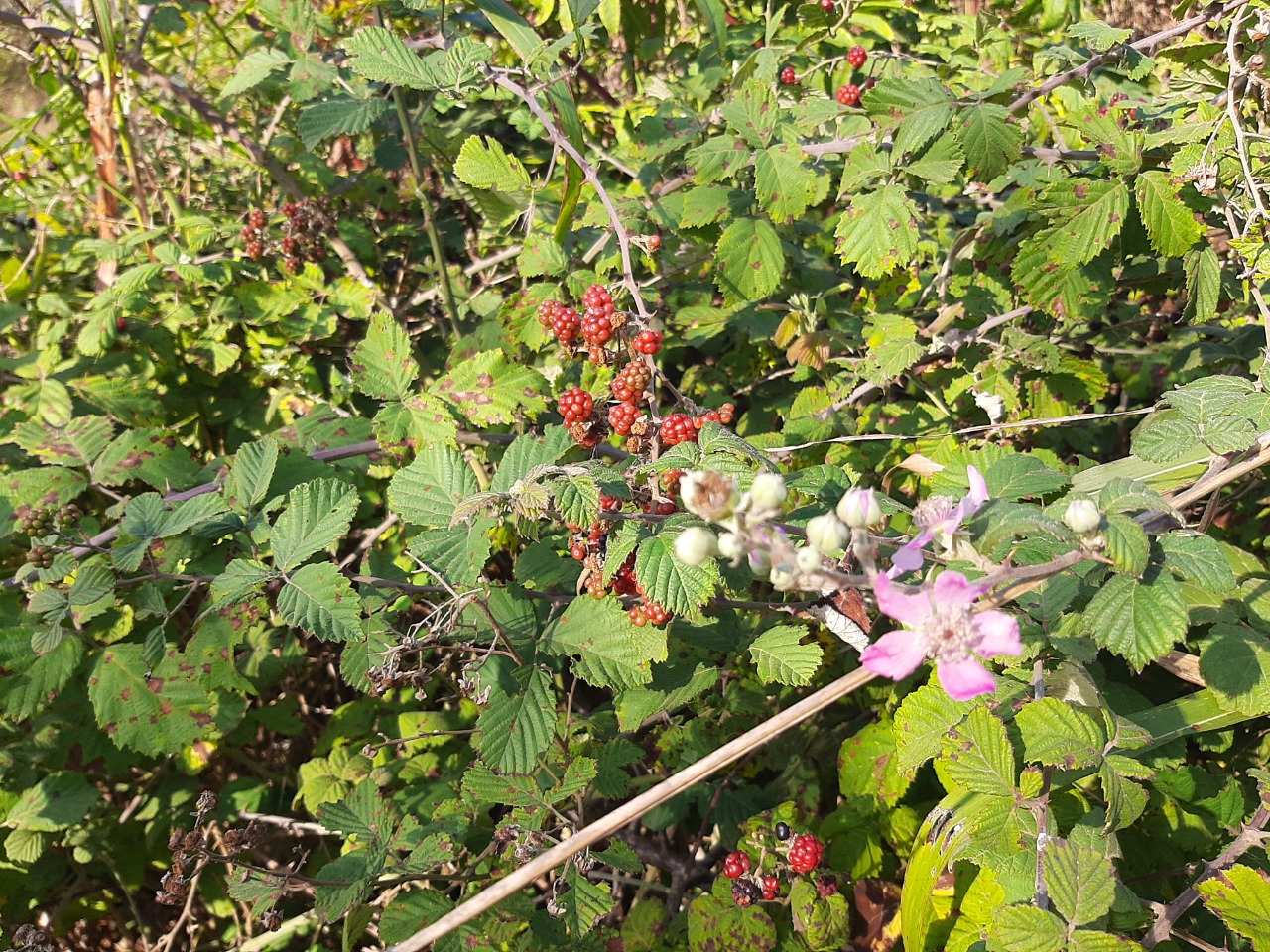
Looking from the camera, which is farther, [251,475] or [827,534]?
[251,475]

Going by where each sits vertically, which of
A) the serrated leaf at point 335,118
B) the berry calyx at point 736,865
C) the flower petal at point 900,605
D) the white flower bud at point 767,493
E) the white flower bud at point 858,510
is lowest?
the berry calyx at point 736,865

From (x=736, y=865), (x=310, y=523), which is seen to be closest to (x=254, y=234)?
(x=310, y=523)

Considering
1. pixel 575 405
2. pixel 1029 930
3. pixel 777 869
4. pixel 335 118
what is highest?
pixel 335 118

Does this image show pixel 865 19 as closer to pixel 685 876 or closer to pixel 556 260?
pixel 556 260

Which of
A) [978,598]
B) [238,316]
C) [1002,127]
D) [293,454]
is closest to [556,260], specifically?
[293,454]

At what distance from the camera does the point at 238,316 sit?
109 inches

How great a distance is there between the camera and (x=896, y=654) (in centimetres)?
89

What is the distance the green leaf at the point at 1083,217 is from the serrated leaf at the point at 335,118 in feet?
5.78

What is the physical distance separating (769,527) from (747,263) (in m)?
1.26

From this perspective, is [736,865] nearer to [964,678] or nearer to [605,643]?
[605,643]

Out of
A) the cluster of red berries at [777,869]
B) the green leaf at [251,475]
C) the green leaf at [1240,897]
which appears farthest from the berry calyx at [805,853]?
the green leaf at [251,475]

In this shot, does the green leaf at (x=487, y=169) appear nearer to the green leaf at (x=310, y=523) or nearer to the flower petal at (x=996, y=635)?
the green leaf at (x=310, y=523)

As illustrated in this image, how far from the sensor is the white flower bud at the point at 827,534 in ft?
2.81

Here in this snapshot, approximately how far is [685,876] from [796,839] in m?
0.41
